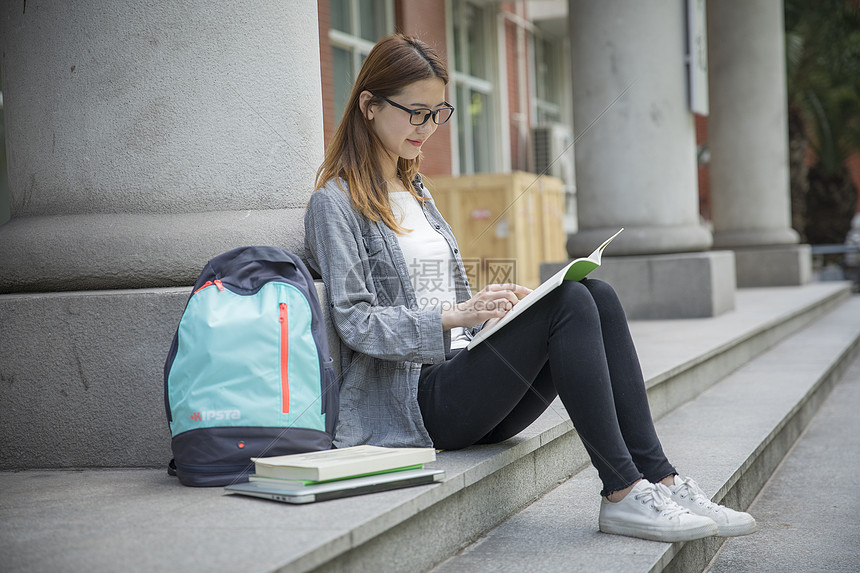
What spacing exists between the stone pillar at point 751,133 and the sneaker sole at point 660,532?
8.86 m

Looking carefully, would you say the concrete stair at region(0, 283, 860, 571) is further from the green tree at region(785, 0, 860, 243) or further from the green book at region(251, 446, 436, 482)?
the green tree at region(785, 0, 860, 243)

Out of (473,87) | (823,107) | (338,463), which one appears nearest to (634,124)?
(338,463)

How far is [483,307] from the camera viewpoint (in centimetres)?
252

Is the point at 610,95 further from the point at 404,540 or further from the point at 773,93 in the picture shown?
the point at 404,540

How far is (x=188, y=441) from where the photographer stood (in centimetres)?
236

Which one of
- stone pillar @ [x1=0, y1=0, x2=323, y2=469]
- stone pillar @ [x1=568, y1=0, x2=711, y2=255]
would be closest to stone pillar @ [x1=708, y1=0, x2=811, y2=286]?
stone pillar @ [x1=568, y1=0, x2=711, y2=255]

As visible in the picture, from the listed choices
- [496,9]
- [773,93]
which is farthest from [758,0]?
[496,9]

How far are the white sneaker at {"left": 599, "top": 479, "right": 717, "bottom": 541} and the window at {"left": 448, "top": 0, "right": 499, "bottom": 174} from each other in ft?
39.5

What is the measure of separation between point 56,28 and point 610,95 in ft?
15.6

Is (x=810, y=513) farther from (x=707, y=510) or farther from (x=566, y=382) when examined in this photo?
(x=566, y=382)

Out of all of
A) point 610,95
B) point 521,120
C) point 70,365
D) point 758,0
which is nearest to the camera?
point 70,365

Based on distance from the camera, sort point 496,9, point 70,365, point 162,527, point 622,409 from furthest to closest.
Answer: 1. point 496,9
2. point 70,365
3. point 622,409
4. point 162,527

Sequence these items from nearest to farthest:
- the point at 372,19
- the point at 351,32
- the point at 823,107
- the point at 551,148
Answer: the point at 351,32 < the point at 372,19 < the point at 551,148 < the point at 823,107

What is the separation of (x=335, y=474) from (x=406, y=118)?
3.59ft
